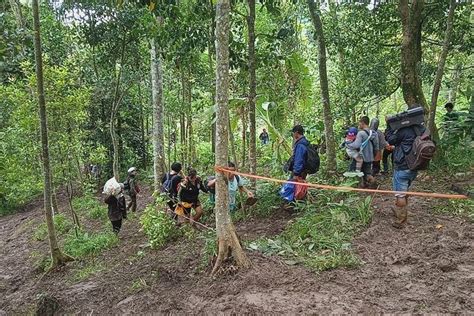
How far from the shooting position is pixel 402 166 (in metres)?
6.34

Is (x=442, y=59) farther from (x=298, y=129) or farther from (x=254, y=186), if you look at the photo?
(x=254, y=186)

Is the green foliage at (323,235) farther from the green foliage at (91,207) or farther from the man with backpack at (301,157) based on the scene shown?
the green foliage at (91,207)

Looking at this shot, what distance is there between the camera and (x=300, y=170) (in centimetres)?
751

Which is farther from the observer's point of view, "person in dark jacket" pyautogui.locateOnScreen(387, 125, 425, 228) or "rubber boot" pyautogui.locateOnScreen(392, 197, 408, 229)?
"rubber boot" pyautogui.locateOnScreen(392, 197, 408, 229)

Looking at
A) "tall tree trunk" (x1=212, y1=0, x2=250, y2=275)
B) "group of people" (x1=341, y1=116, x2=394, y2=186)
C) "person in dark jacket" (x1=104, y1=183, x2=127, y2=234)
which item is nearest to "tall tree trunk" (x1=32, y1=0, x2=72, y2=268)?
"person in dark jacket" (x1=104, y1=183, x2=127, y2=234)

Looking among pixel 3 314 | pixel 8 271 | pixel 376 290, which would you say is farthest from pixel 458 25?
pixel 8 271

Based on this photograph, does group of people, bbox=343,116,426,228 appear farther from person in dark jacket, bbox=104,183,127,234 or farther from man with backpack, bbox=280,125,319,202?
person in dark jacket, bbox=104,183,127,234

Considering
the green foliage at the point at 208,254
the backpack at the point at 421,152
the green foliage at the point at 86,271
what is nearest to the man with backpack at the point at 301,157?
the backpack at the point at 421,152

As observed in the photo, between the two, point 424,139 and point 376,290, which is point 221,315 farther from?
point 424,139

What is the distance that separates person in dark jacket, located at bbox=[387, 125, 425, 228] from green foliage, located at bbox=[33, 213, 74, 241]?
10.6m

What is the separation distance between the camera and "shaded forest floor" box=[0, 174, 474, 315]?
454 cm

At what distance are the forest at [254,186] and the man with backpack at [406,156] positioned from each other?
0.08 feet

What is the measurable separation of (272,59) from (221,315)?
6.09 meters

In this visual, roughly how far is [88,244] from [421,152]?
8133 millimetres
